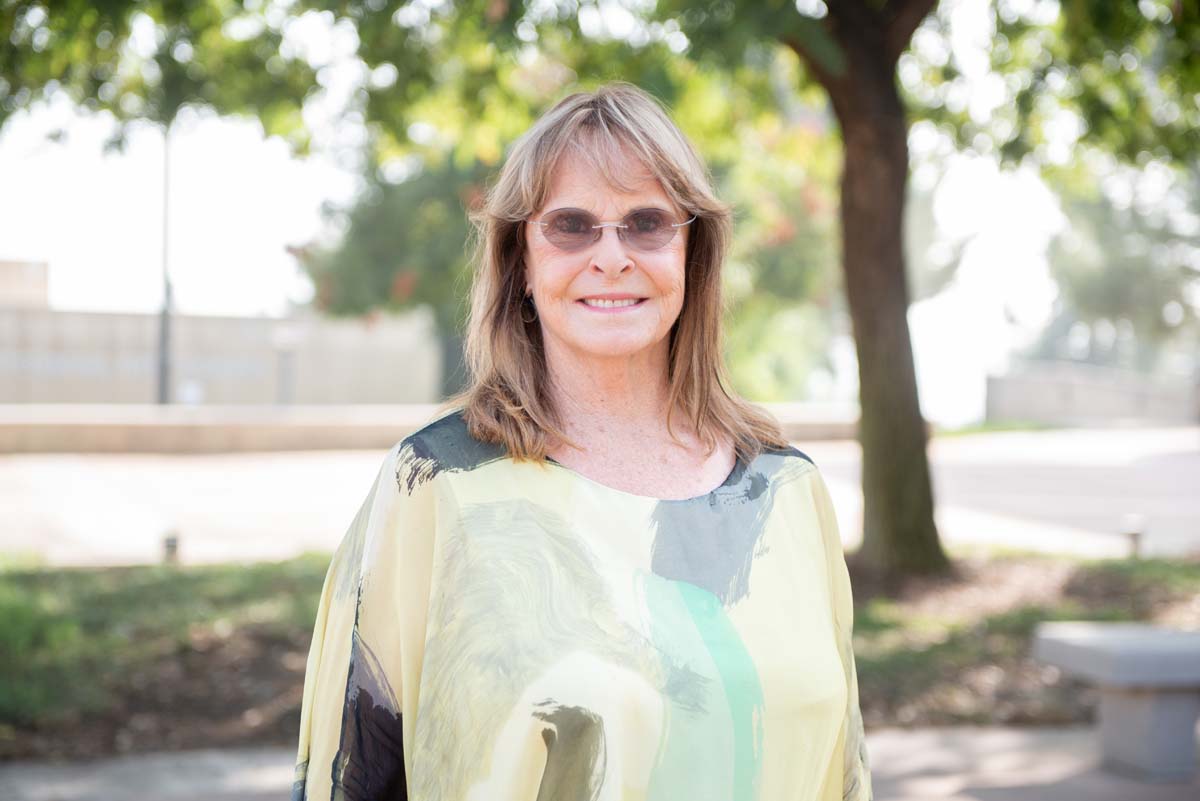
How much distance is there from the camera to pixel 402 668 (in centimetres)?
189

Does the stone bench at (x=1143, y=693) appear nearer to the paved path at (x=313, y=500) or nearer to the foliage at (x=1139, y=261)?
the paved path at (x=313, y=500)

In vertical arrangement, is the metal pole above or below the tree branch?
below

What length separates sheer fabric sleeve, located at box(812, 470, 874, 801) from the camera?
2.16 metres

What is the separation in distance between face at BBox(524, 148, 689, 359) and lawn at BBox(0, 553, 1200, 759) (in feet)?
15.2

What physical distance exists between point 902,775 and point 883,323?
4422 millimetres

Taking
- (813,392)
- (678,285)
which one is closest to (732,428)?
(678,285)

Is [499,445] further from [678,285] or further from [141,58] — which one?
[141,58]

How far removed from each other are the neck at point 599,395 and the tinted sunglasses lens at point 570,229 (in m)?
0.18

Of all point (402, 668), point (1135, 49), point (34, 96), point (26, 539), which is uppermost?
point (1135, 49)

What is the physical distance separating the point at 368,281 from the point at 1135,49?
17.8m

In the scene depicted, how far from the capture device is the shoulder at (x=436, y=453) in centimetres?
192

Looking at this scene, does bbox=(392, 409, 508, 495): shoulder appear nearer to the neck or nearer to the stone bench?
the neck

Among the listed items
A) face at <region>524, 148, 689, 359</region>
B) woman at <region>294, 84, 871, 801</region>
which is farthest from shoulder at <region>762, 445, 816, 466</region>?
face at <region>524, 148, 689, 359</region>

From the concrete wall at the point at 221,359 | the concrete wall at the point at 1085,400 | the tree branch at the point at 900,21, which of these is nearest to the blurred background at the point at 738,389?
the tree branch at the point at 900,21
